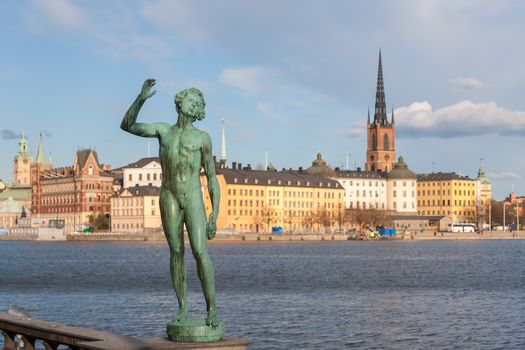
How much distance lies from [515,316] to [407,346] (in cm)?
984

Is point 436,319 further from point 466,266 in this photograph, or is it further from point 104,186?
point 104,186

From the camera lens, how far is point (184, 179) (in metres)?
10.6

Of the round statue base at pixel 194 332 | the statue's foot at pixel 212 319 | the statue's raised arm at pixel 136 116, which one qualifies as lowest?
the round statue base at pixel 194 332

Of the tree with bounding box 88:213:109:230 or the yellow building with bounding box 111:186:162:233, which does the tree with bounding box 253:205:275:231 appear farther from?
the tree with bounding box 88:213:109:230

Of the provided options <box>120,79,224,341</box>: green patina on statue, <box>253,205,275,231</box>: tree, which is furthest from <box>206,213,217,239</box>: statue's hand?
<box>253,205,275,231</box>: tree

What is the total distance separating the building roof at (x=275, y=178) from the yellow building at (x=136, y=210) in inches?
520

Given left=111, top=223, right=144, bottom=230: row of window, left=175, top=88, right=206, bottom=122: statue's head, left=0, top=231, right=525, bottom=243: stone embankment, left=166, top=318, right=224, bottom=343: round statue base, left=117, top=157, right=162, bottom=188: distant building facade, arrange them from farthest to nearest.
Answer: left=117, top=157, right=162, bottom=188: distant building facade → left=111, top=223, right=144, bottom=230: row of window → left=0, top=231, right=525, bottom=243: stone embankment → left=175, top=88, right=206, bottom=122: statue's head → left=166, top=318, right=224, bottom=343: round statue base

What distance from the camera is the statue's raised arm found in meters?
10.5

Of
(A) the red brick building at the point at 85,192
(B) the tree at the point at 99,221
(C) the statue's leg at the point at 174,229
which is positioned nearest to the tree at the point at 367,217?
(B) the tree at the point at 99,221

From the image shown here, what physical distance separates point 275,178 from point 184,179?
16670cm

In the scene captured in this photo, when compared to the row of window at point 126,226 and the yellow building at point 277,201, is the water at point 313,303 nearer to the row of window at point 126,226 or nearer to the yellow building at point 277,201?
the yellow building at point 277,201

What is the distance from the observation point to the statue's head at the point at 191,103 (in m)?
10.7

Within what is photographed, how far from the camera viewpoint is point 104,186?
190 m

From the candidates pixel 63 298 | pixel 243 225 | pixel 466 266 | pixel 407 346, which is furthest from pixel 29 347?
pixel 243 225
